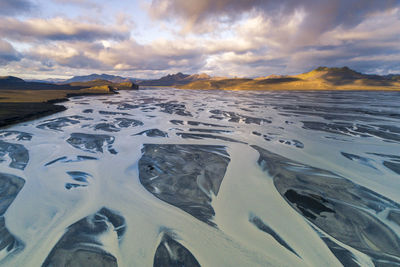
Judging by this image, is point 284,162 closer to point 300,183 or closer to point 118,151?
point 300,183

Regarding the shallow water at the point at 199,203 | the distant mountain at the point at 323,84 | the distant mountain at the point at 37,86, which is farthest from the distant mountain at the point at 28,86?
the distant mountain at the point at 323,84

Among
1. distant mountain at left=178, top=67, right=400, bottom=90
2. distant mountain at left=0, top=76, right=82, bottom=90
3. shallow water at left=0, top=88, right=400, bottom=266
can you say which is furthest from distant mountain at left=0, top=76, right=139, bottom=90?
shallow water at left=0, top=88, right=400, bottom=266

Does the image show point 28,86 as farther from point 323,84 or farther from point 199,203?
point 323,84

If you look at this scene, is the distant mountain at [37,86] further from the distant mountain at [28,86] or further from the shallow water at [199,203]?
the shallow water at [199,203]

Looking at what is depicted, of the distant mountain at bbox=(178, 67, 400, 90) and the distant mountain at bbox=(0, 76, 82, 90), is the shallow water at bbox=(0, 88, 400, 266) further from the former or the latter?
the distant mountain at bbox=(178, 67, 400, 90)

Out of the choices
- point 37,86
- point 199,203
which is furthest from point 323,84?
point 37,86

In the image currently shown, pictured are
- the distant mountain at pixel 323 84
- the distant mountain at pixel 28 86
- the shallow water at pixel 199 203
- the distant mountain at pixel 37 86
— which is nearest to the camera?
the shallow water at pixel 199 203

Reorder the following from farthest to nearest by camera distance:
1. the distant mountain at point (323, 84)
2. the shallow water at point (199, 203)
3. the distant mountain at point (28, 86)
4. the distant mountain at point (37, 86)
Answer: the distant mountain at point (323, 84)
the distant mountain at point (37, 86)
the distant mountain at point (28, 86)
the shallow water at point (199, 203)

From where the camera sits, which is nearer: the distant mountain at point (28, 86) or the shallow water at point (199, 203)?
the shallow water at point (199, 203)
